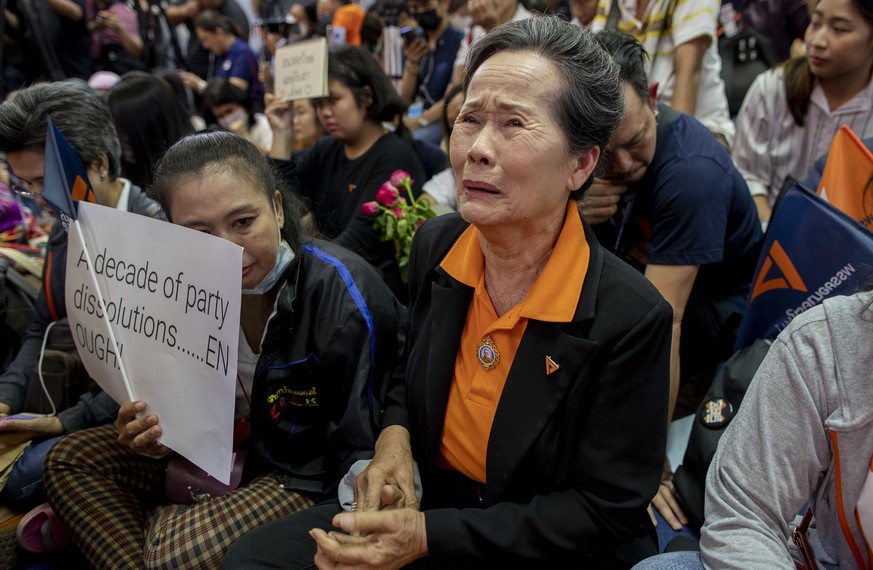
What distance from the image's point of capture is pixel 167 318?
5.58 ft

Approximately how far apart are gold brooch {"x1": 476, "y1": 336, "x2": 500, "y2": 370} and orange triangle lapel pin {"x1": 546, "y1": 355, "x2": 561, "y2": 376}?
0.45 feet

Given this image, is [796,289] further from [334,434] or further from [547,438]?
[334,434]

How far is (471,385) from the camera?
1.53 meters

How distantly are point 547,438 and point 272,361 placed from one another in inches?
30.7

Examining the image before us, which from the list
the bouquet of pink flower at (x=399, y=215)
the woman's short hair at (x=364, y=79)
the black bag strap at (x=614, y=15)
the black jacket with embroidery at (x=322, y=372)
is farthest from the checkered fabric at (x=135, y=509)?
the black bag strap at (x=614, y=15)

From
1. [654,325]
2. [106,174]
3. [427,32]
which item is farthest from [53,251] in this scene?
[427,32]

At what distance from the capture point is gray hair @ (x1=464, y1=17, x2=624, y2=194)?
54.4 inches

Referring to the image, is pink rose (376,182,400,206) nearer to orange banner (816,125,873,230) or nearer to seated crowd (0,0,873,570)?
seated crowd (0,0,873,570)

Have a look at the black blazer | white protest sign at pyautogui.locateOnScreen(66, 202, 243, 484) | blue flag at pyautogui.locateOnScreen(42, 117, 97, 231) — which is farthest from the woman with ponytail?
blue flag at pyautogui.locateOnScreen(42, 117, 97, 231)

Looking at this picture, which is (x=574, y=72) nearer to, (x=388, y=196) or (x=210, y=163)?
(x=210, y=163)

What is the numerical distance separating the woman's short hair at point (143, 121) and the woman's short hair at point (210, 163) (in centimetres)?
122

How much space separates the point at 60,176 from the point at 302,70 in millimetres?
1917

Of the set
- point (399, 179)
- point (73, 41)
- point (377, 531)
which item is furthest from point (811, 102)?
point (73, 41)

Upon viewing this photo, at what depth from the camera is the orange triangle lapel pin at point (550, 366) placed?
1.38 m
